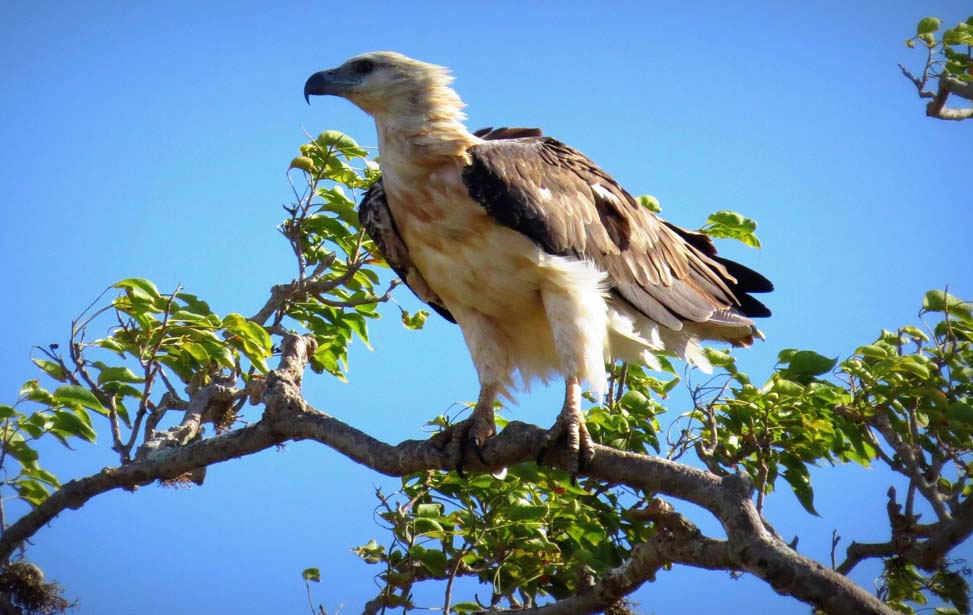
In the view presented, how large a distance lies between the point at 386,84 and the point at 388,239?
0.86 meters

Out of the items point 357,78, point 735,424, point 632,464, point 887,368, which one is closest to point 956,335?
point 887,368

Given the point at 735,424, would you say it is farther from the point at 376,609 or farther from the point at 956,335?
the point at 376,609

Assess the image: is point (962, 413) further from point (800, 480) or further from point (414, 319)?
point (414, 319)

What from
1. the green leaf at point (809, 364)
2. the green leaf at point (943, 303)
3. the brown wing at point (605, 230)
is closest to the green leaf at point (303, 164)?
the brown wing at point (605, 230)

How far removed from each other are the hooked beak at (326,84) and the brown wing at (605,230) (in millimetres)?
905

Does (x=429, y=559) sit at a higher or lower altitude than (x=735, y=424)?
lower

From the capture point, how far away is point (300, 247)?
20.2 feet

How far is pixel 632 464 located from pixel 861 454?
181 centimetres

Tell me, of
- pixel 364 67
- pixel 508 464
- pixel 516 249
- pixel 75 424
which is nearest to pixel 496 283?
pixel 516 249

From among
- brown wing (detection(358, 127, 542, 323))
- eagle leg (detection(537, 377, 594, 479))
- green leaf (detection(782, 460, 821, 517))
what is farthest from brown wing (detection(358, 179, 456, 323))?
green leaf (detection(782, 460, 821, 517))

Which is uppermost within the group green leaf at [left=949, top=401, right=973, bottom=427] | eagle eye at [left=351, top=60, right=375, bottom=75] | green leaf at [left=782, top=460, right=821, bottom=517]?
eagle eye at [left=351, top=60, right=375, bottom=75]

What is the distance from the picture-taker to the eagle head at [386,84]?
231 inches

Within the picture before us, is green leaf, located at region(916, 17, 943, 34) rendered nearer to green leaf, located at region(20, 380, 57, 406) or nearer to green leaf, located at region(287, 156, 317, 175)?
green leaf, located at region(287, 156, 317, 175)

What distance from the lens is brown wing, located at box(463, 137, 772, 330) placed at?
5.48 m
